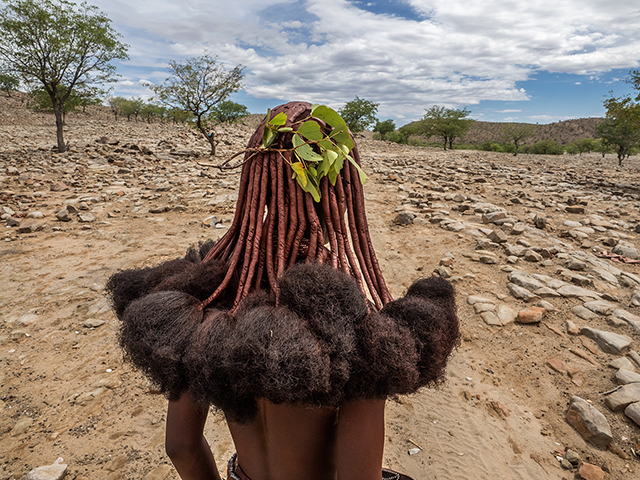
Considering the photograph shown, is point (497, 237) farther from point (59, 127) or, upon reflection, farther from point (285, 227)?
point (59, 127)

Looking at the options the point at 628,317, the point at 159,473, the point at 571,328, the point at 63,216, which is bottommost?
the point at 159,473

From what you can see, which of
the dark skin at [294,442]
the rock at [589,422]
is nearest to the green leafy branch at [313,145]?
the dark skin at [294,442]

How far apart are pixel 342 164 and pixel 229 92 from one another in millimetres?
15634

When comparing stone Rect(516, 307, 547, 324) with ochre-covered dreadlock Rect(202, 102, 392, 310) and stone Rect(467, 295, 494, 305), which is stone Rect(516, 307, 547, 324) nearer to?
stone Rect(467, 295, 494, 305)

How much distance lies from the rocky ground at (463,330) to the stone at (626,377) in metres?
0.01

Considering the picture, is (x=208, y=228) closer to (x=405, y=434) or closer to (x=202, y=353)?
(x=405, y=434)

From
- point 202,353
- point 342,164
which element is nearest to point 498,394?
point 342,164

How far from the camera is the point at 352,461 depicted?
40.6 inches

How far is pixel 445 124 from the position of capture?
36.2m

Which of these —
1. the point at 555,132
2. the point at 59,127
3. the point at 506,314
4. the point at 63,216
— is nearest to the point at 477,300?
the point at 506,314

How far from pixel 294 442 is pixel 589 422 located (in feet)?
8.49

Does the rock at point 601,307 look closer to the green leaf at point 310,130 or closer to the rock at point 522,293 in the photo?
the rock at point 522,293

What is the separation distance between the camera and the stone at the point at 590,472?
2.23 meters

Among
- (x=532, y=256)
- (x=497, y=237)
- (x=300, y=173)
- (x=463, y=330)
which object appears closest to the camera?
(x=300, y=173)
